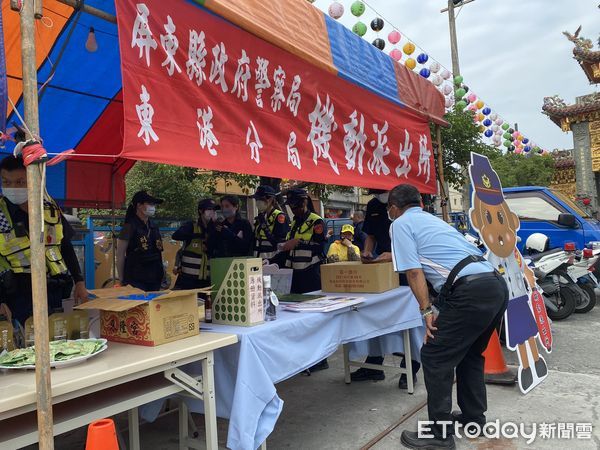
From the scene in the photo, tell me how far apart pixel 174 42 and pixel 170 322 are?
1325 mm

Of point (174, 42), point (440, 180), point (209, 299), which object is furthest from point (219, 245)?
point (440, 180)

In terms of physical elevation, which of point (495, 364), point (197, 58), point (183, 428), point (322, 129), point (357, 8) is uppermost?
point (357, 8)

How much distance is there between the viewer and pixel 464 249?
2670mm

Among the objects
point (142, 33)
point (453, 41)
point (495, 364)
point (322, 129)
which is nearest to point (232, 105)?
point (142, 33)

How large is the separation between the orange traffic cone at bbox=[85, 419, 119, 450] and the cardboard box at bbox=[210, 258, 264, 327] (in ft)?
2.97

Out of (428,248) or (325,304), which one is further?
(325,304)

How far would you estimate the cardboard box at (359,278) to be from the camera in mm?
3342

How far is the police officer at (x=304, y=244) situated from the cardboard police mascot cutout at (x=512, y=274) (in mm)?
1350

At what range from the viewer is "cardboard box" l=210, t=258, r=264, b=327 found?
7.51 ft

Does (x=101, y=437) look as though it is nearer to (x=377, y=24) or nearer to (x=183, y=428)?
(x=183, y=428)

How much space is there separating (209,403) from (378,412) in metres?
1.74

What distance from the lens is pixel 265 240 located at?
15.5 ft

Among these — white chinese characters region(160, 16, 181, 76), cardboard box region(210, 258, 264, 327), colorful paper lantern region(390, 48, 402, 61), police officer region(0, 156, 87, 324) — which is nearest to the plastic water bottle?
cardboard box region(210, 258, 264, 327)

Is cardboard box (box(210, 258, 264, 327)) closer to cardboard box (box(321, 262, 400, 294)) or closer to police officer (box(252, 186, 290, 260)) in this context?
cardboard box (box(321, 262, 400, 294))
